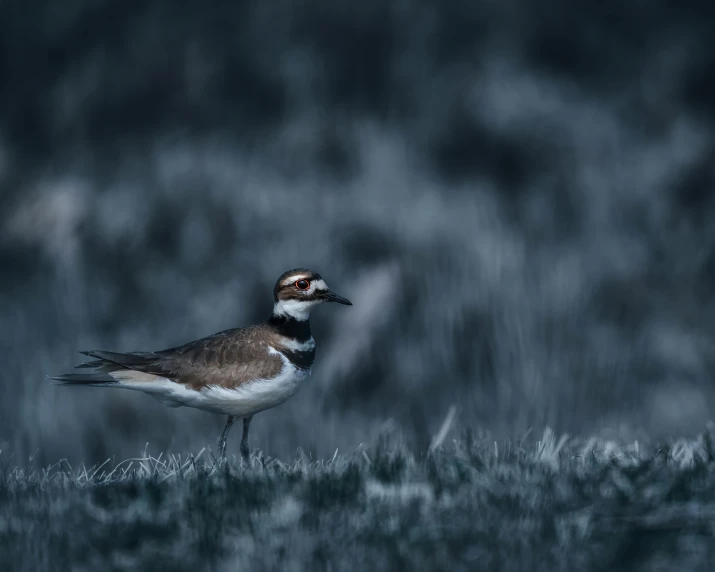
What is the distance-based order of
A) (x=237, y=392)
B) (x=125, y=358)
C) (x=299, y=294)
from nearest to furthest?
(x=237, y=392), (x=125, y=358), (x=299, y=294)

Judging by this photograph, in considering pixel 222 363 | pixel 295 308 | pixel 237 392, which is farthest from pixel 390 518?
pixel 295 308

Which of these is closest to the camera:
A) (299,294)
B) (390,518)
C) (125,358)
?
(390,518)

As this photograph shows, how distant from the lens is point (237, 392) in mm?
5832

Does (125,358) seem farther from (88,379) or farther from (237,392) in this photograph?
(237,392)

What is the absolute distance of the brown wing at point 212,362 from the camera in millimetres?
5867

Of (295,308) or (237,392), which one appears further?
(295,308)

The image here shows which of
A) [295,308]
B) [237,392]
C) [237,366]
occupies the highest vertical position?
[295,308]

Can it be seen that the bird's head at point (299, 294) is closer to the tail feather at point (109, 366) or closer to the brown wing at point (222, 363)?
A: the brown wing at point (222, 363)

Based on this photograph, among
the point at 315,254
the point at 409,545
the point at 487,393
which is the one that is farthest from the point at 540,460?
the point at 315,254

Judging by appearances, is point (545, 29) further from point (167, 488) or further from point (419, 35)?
point (167, 488)

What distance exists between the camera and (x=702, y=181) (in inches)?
415

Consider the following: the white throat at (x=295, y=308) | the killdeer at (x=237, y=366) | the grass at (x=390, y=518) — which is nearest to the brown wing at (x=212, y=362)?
the killdeer at (x=237, y=366)

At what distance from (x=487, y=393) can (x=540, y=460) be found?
15.5 ft

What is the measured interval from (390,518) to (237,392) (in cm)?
206
